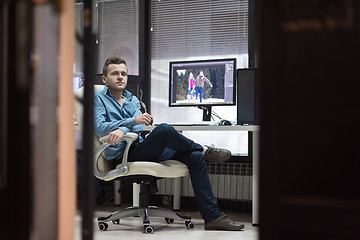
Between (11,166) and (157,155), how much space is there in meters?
2.05

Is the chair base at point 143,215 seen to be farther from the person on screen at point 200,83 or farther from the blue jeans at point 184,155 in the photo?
the person on screen at point 200,83

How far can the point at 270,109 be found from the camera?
117 centimetres

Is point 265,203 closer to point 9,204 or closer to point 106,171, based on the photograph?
point 9,204

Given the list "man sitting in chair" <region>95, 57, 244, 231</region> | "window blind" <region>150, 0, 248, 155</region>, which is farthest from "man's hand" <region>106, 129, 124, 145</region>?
"window blind" <region>150, 0, 248, 155</region>

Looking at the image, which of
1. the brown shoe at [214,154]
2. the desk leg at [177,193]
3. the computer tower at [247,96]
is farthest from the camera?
the desk leg at [177,193]

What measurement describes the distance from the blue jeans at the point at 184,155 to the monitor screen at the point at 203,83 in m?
0.61

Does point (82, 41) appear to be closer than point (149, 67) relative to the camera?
Yes

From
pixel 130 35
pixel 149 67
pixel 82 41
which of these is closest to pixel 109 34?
pixel 130 35

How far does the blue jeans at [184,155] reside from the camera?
3199 millimetres

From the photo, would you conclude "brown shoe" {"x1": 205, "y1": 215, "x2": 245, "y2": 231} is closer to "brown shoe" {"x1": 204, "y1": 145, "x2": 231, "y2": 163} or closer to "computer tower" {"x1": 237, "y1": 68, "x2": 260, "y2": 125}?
"brown shoe" {"x1": 204, "y1": 145, "x2": 231, "y2": 163}

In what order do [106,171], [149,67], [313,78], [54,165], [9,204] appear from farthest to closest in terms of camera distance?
1. [149,67]
2. [106,171]
3. [54,165]
4. [9,204]
5. [313,78]

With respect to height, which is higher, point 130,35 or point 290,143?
point 130,35

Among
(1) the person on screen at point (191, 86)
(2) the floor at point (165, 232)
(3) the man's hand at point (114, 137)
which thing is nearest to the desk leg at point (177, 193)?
(2) the floor at point (165, 232)

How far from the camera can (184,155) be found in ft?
10.9
